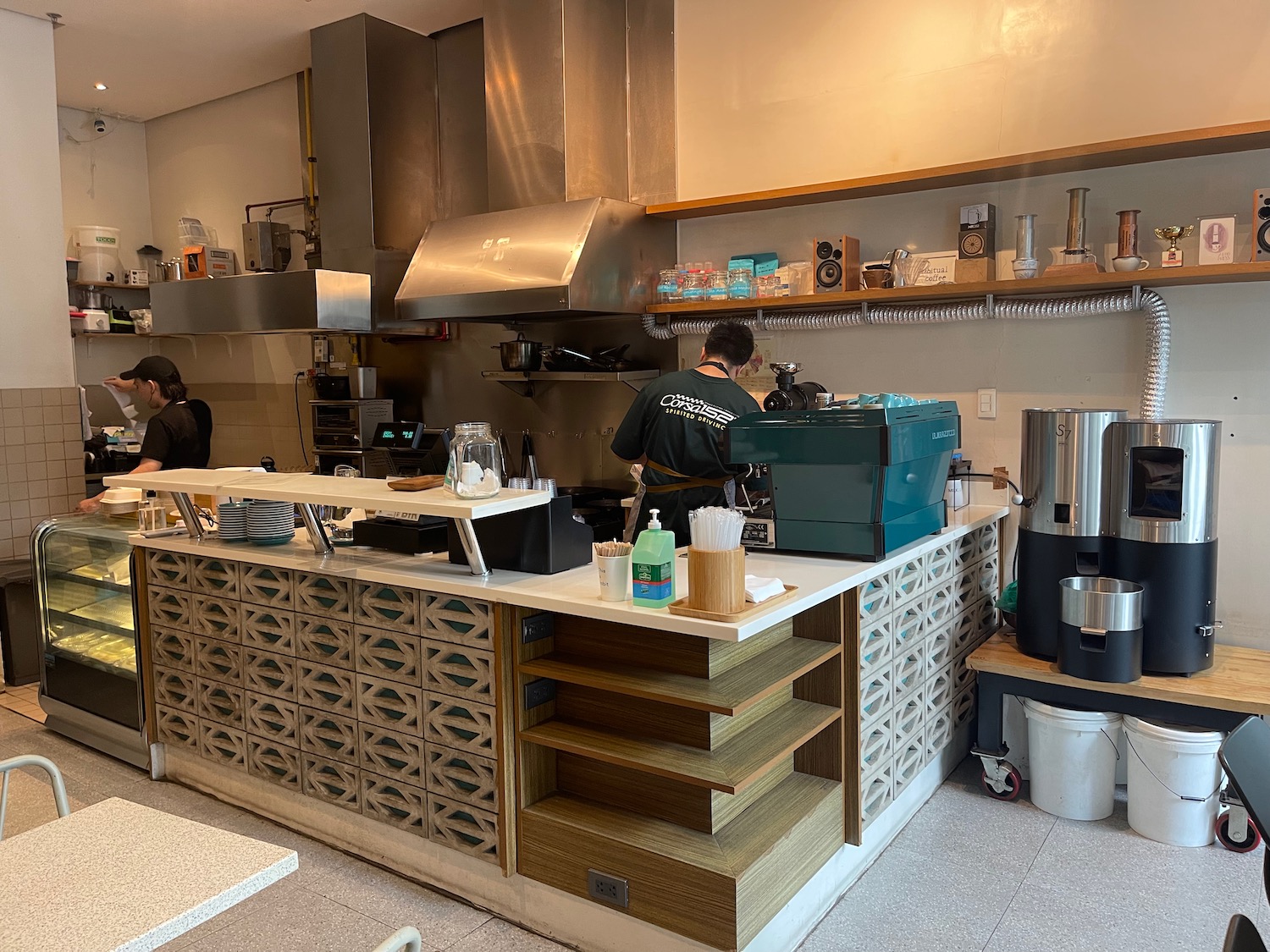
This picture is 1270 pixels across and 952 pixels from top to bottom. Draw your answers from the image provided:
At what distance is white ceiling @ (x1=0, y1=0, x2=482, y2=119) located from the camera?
4.66 m

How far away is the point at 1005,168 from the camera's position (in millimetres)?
3430

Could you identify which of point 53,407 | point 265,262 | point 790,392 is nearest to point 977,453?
point 790,392

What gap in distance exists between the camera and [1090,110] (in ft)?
11.2

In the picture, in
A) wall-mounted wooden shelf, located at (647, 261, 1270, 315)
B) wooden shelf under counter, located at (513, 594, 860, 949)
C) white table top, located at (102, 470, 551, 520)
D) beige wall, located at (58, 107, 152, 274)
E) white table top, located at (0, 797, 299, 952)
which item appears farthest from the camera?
beige wall, located at (58, 107, 152, 274)

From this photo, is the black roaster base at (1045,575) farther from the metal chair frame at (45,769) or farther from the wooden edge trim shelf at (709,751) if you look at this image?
the metal chair frame at (45,769)

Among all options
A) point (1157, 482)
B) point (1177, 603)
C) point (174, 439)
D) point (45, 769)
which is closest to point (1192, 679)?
point (1177, 603)

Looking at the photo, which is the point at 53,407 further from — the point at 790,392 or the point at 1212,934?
the point at 1212,934

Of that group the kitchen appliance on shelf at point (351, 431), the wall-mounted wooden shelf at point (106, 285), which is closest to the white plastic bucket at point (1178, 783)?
the kitchen appliance on shelf at point (351, 431)

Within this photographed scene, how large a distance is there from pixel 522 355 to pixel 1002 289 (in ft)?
7.13

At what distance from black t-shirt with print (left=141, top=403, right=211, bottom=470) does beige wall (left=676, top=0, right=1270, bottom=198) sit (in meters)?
2.65

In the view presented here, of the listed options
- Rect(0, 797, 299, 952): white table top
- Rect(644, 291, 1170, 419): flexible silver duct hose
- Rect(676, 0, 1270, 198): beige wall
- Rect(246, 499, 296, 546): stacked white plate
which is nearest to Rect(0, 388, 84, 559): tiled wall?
Rect(246, 499, 296, 546): stacked white plate

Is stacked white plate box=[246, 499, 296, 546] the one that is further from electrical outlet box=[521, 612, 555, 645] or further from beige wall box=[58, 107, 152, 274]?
beige wall box=[58, 107, 152, 274]

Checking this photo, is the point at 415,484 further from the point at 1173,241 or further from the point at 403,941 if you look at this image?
the point at 1173,241

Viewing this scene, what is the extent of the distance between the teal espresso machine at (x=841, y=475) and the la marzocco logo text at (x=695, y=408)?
48 cm
